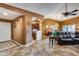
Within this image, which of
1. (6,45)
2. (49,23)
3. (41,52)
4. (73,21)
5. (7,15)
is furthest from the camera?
(49,23)

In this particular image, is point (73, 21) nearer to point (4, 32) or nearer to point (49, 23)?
point (49, 23)

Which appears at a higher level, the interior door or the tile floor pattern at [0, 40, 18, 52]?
the interior door

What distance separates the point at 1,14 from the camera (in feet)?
→ 16.6

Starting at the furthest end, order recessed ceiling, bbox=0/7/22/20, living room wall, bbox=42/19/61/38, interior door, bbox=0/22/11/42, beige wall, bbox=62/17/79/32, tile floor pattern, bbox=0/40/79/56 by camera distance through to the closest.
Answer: living room wall, bbox=42/19/61/38, beige wall, bbox=62/17/79/32, interior door, bbox=0/22/11/42, recessed ceiling, bbox=0/7/22/20, tile floor pattern, bbox=0/40/79/56

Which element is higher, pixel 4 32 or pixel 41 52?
pixel 4 32

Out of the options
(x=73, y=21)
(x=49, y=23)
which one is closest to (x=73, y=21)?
(x=73, y=21)

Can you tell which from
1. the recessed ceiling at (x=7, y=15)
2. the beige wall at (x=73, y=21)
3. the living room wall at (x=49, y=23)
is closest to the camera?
the recessed ceiling at (x=7, y=15)

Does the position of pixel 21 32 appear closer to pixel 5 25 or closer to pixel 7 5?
pixel 5 25

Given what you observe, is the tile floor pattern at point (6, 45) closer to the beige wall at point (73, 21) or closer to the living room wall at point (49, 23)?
the living room wall at point (49, 23)

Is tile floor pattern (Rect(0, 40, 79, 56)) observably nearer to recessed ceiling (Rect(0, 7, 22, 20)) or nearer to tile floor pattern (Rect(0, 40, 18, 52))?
tile floor pattern (Rect(0, 40, 18, 52))

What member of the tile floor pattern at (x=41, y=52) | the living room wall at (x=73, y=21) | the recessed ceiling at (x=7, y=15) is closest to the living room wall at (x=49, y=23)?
the living room wall at (x=73, y=21)

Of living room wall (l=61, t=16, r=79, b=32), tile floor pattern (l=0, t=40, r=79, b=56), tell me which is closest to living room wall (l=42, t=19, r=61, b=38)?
living room wall (l=61, t=16, r=79, b=32)

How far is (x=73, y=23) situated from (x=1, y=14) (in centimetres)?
876

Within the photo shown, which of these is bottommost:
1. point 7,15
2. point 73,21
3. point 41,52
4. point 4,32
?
point 41,52
